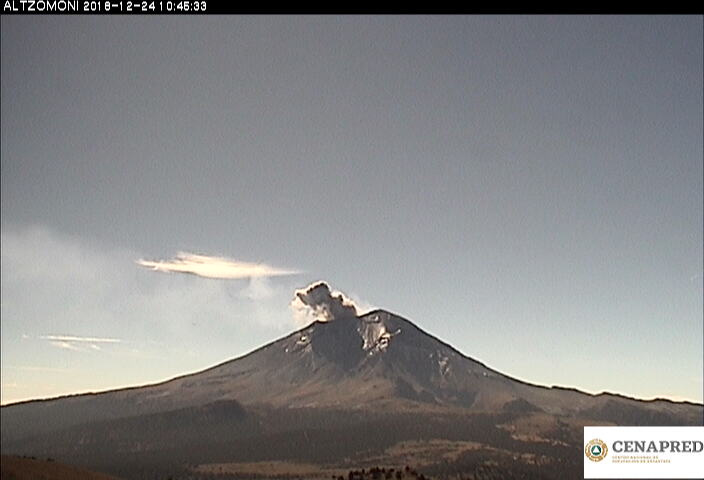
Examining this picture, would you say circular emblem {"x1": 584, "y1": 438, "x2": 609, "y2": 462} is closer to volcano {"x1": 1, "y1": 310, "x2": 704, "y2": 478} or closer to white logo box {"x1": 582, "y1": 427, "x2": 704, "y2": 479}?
white logo box {"x1": 582, "y1": 427, "x2": 704, "y2": 479}

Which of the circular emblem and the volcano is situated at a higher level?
the circular emblem

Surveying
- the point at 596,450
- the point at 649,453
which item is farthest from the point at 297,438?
the point at 649,453

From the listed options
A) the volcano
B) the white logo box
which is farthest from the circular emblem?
the volcano

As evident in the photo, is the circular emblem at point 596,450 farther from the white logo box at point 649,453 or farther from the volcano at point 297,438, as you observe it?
the volcano at point 297,438

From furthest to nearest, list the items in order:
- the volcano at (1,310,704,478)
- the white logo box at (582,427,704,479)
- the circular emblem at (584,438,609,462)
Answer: the volcano at (1,310,704,478) → the circular emblem at (584,438,609,462) → the white logo box at (582,427,704,479)

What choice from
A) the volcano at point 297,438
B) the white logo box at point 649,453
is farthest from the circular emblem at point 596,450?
the volcano at point 297,438

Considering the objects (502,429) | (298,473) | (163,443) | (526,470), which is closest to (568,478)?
(526,470)
